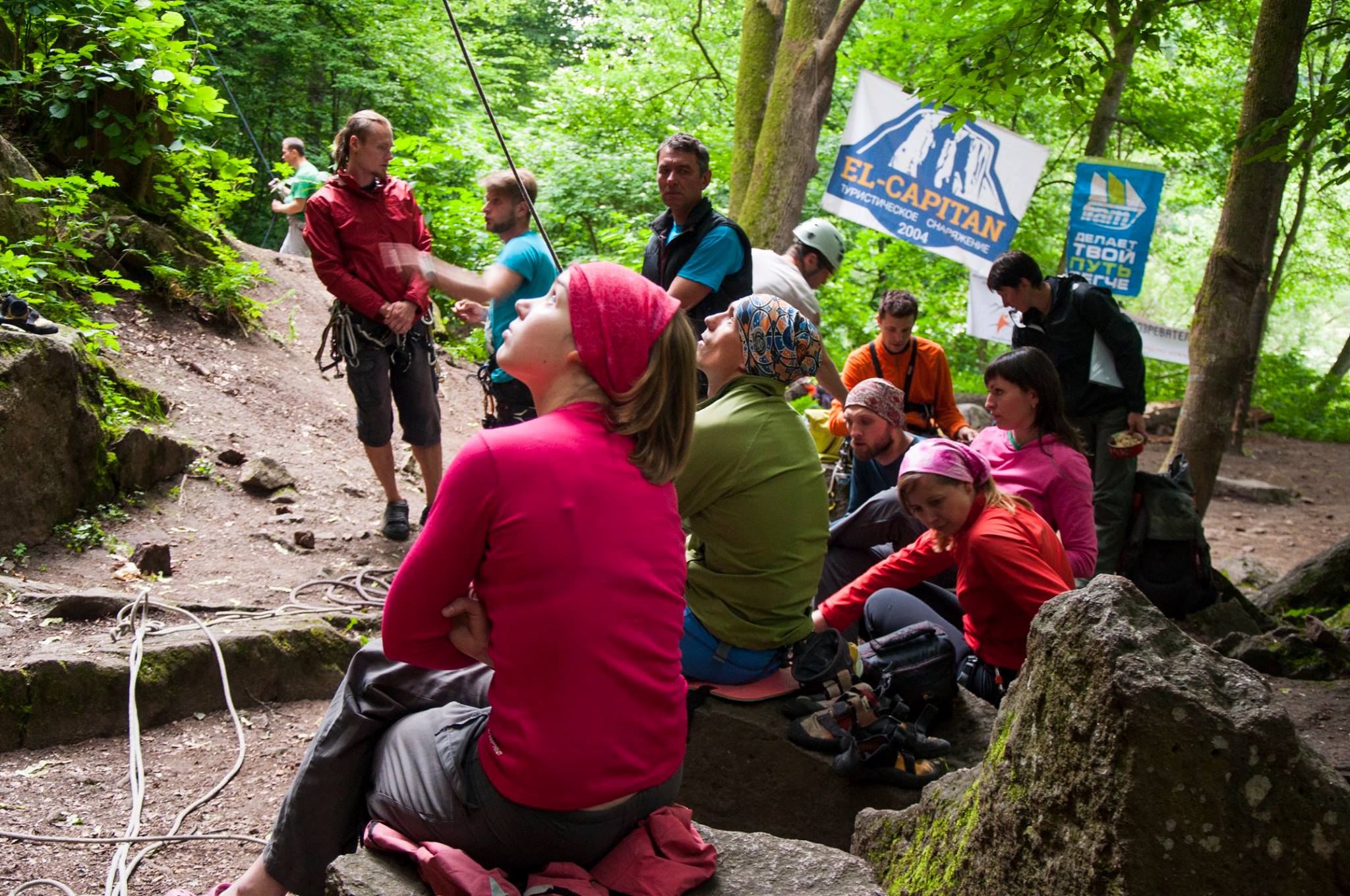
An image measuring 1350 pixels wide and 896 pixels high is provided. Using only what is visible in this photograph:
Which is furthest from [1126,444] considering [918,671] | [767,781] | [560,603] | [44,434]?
[44,434]

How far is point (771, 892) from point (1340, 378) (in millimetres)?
20769

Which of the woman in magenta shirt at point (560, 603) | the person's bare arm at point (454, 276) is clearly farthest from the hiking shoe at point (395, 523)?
the woman in magenta shirt at point (560, 603)

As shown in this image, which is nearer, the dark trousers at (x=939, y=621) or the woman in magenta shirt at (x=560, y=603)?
the woman in magenta shirt at (x=560, y=603)

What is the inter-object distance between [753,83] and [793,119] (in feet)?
2.81

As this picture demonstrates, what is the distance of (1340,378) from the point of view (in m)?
18.9

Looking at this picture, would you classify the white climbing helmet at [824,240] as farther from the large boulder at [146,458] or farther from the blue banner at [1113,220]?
→ the blue banner at [1113,220]

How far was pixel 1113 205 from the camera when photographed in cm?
917

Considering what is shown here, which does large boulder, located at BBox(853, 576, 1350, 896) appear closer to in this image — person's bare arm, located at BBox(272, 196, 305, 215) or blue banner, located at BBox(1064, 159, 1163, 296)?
blue banner, located at BBox(1064, 159, 1163, 296)

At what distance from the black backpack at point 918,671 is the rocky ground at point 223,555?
4.46 ft

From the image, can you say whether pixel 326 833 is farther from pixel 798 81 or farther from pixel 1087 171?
pixel 1087 171

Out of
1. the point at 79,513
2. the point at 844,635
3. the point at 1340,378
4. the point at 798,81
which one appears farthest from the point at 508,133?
the point at 1340,378

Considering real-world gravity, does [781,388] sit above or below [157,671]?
above

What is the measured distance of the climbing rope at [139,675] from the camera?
2.85 m

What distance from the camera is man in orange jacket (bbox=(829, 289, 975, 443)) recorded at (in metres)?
5.92
